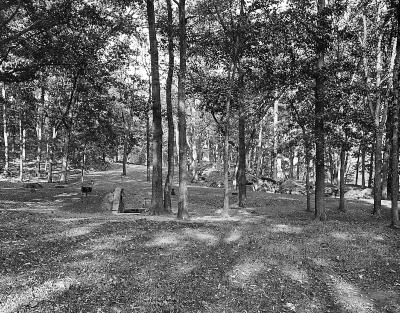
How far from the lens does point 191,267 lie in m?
9.62

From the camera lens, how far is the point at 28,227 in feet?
41.3

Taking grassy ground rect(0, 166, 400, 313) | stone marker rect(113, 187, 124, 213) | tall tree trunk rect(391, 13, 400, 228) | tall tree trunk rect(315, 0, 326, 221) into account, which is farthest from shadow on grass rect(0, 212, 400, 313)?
stone marker rect(113, 187, 124, 213)

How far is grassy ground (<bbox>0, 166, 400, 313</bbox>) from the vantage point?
7469 mm

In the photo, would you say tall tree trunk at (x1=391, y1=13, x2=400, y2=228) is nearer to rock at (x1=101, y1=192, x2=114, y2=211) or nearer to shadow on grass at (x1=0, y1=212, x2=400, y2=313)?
shadow on grass at (x1=0, y1=212, x2=400, y2=313)

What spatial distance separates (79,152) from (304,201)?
25.5m

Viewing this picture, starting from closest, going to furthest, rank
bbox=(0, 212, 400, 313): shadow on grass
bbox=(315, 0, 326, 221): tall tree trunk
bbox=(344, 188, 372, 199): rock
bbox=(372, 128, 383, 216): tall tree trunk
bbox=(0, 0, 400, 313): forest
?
bbox=(0, 212, 400, 313): shadow on grass < bbox=(0, 0, 400, 313): forest < bbox=(315, 0, 326, 221): tall tree trunk < bbox=(372, 128, 383, 216): tall tree trunk < bbox=(344, 188, 372, 199): rock

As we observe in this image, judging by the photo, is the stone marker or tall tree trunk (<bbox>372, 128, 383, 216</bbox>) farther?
the stone marker

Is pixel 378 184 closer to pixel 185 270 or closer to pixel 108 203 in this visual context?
pixel 185 270

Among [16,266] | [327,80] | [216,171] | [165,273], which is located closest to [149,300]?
[165,273]

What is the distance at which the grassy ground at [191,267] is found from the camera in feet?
24.5

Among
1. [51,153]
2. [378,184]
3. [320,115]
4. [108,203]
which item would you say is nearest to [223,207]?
[108,203]

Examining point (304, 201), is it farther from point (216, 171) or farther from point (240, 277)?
point (240, 277)

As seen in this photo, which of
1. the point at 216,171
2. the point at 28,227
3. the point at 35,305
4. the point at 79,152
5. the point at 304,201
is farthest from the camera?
the point at 216,171

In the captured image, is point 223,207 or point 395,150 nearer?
point 395,150
